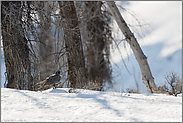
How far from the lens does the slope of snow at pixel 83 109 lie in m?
1.64

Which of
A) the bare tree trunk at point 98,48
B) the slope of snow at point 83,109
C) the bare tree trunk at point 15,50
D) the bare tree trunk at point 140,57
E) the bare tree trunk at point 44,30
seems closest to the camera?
the slope of snow at point 83,109

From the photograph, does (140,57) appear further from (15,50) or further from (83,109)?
(83,109)

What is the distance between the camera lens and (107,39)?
1030 centimetres

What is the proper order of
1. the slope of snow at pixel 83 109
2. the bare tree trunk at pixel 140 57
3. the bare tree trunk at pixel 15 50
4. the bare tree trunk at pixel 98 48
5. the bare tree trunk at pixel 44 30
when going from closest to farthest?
the slope of snow at pixel 83 109
the bare tree trunk at pixel 15 50
the bare tree trunk at pixel 44 30
the bare tree trunk at pixel 140 57
the bare tree trunk at pixel 98 48

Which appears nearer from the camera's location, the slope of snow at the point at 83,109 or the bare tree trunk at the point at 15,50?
the slope of snow at the point at 83,109

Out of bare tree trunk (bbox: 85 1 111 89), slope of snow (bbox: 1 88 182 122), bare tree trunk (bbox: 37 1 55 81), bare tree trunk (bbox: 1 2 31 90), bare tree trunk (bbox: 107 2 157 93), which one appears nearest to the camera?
slope of snow (bbox: 1 88 182 122)

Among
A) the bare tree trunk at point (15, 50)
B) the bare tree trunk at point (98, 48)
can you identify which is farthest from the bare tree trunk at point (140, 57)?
the bare tree trunk at point (98, 48)

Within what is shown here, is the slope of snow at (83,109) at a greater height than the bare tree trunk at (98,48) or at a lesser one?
lesser

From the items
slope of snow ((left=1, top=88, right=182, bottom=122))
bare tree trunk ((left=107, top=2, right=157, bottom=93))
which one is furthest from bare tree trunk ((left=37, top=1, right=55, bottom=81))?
slope of snow ((left=1, top=88, right=182, bottom=122))

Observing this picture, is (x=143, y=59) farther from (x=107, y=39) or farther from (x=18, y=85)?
(x=107, y=39)

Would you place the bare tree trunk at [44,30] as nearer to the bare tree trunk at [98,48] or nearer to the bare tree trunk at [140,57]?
the bare tree trunk at [140,57]

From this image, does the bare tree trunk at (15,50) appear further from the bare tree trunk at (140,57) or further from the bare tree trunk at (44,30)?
the bare tree trunk at (140,57)

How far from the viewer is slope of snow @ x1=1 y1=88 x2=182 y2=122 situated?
5.37 feet

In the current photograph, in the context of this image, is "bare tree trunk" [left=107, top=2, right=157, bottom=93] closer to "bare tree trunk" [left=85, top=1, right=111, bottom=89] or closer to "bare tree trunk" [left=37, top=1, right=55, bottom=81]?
"bare tree trunk" [left=37, top=1, right=55, bottom=81]
